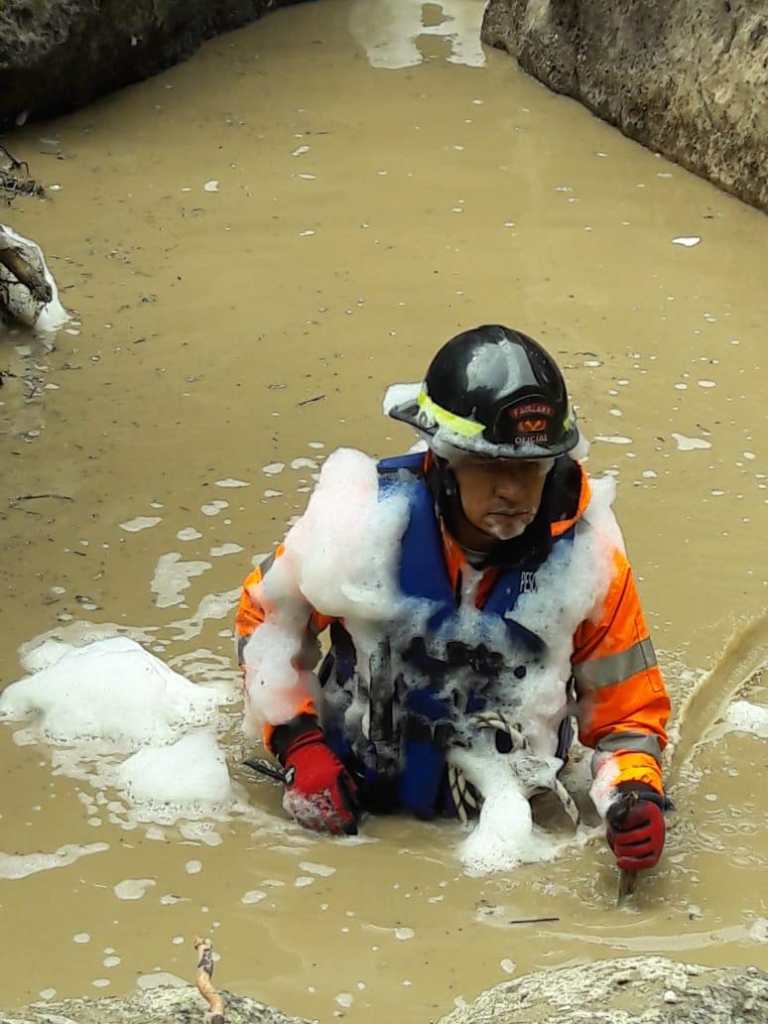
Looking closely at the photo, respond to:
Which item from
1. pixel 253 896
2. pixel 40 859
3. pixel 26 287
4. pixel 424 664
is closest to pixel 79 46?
pixel 26 287

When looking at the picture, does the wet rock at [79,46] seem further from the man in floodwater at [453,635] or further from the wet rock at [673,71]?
the man in floodwater at [453,635]

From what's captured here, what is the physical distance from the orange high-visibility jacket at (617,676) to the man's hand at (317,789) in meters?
0.28

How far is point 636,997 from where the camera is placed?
7.04ft

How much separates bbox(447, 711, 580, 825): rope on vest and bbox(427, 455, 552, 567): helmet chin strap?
324 mm

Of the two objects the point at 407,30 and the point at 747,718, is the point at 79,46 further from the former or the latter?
the point at 747,718

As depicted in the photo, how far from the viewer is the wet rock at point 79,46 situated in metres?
7.70

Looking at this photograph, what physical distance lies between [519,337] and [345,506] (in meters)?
0.48

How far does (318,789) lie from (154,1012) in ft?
3.65

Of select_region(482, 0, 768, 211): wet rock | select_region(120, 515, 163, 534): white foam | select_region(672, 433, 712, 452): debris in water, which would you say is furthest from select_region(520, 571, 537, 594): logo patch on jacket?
select_region(482, 0, 768, 211): wet rock

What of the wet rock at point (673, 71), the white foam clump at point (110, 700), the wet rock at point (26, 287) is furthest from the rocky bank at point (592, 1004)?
the wet rock at point (673, 71)

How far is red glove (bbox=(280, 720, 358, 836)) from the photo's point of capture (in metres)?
3.18

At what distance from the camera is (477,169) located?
738 centimetres

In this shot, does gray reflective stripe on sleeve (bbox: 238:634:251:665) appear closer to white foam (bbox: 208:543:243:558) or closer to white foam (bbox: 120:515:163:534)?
white foam (bbox: 208:543:243:558)

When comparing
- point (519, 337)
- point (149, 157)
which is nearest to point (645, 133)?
point (149, 157)
